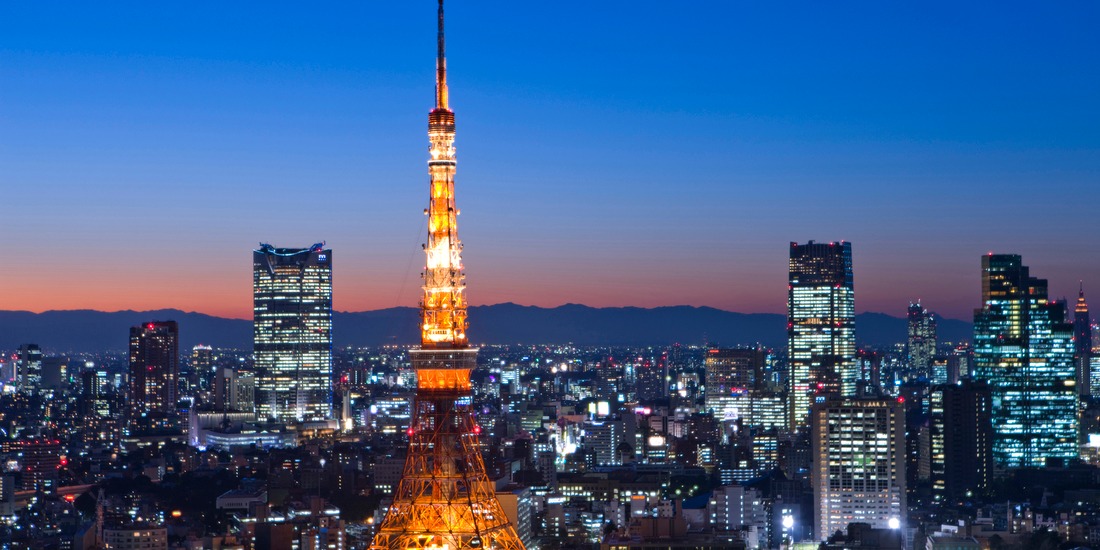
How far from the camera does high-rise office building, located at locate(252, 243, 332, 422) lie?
7731 centimetres

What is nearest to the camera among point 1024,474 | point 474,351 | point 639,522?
point 474,351

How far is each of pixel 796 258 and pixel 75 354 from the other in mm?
50747

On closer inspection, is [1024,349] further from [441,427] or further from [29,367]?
[29,367]

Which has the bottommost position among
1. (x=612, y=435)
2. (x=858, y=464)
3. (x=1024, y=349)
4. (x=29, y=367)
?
(x=612, y=435)

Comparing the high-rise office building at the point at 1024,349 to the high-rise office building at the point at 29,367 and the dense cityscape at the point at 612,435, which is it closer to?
the dense cityscape at the point at 612,435

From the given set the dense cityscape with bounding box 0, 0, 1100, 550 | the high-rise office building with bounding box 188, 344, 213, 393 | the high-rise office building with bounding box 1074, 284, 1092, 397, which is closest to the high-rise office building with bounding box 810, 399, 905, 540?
the dense cityscape with bounding box 0, 0, 1100, 550

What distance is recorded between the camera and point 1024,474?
46188 millimetres

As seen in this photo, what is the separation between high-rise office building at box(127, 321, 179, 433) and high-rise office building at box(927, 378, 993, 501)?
37628 mm

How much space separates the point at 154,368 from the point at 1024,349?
38199 mm

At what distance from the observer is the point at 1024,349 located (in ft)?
186

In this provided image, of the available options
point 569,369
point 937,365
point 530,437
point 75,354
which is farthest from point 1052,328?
point 75,354

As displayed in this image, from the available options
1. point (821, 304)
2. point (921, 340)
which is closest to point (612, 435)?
point (821, 304)

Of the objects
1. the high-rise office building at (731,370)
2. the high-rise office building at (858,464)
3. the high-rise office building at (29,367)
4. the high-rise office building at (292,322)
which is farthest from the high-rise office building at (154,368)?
the high-rise office building at (858,464)

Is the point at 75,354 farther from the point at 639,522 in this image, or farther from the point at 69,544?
the point at 639,522
